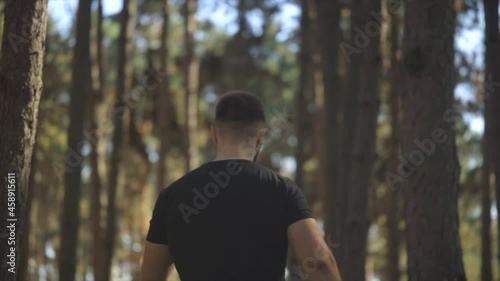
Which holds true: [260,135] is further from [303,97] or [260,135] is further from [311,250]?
[303,97]

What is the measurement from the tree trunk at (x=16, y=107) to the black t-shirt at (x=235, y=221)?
1.92 metres

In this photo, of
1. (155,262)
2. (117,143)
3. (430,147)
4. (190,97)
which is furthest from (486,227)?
(155,262)

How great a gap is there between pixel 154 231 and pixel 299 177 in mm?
9265

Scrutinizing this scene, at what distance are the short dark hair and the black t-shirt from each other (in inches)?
7.6

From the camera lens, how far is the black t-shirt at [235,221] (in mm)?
4562

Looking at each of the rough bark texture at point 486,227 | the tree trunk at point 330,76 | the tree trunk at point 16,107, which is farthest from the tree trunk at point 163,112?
the tree trunk at point 16,107

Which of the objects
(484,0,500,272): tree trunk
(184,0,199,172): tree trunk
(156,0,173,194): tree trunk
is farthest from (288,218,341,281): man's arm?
(156,0,173,194): tree trunk

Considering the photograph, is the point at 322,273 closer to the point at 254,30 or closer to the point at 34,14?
the point at 34,14

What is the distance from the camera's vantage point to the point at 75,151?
11.1 metres

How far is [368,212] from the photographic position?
10.9 m

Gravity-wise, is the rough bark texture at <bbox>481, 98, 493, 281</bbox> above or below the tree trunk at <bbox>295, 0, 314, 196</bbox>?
below

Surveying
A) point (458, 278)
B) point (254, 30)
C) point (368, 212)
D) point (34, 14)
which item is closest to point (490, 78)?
point (458, 278)

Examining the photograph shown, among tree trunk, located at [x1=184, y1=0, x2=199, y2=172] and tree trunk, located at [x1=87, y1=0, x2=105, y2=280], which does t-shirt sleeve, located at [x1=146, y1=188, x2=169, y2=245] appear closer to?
tree trunk, located at [x1=87, y1=0, x2=105, y2=280]

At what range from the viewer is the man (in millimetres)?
4551
